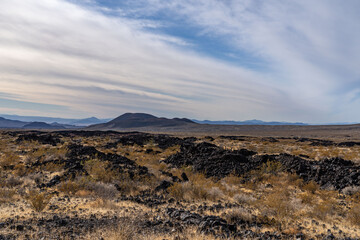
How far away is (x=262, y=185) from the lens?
1164 cm

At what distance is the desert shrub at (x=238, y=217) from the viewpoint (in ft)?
22.2

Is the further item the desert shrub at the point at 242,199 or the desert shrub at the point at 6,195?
the desert shrub at the point at 242,199

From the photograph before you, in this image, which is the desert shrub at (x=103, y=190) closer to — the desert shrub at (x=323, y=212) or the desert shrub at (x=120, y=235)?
the desert shrub at (x=120, y=235)

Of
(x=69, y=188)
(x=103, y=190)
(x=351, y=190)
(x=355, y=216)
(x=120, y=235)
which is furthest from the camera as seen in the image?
(x=351, y=190)

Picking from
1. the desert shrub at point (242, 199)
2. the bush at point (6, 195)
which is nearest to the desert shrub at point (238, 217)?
the desert shrub at point (242, 199)

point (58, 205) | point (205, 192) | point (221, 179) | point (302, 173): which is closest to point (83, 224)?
point (58, 205)

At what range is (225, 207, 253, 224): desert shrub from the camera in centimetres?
677

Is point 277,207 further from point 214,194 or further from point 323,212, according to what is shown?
point 214,194

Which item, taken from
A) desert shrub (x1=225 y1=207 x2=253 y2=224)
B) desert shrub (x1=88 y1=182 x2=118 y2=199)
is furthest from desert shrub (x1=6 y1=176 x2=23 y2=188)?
desert shrub (x1=225 y1=207 x2=253 y2=224)

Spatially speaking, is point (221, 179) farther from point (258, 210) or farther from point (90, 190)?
point (90, 190)

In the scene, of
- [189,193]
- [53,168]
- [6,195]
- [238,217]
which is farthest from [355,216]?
[53,168]

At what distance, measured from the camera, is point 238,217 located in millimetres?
6910

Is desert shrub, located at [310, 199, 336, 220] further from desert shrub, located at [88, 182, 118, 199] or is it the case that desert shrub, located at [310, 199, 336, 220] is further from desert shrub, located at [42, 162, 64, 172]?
desert shrub, located at [42, 162, 64, 172]

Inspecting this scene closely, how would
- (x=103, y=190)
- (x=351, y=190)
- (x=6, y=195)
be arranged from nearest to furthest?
(x=6, y=195) < (x=103, y=190) < (x=351, y=190)
